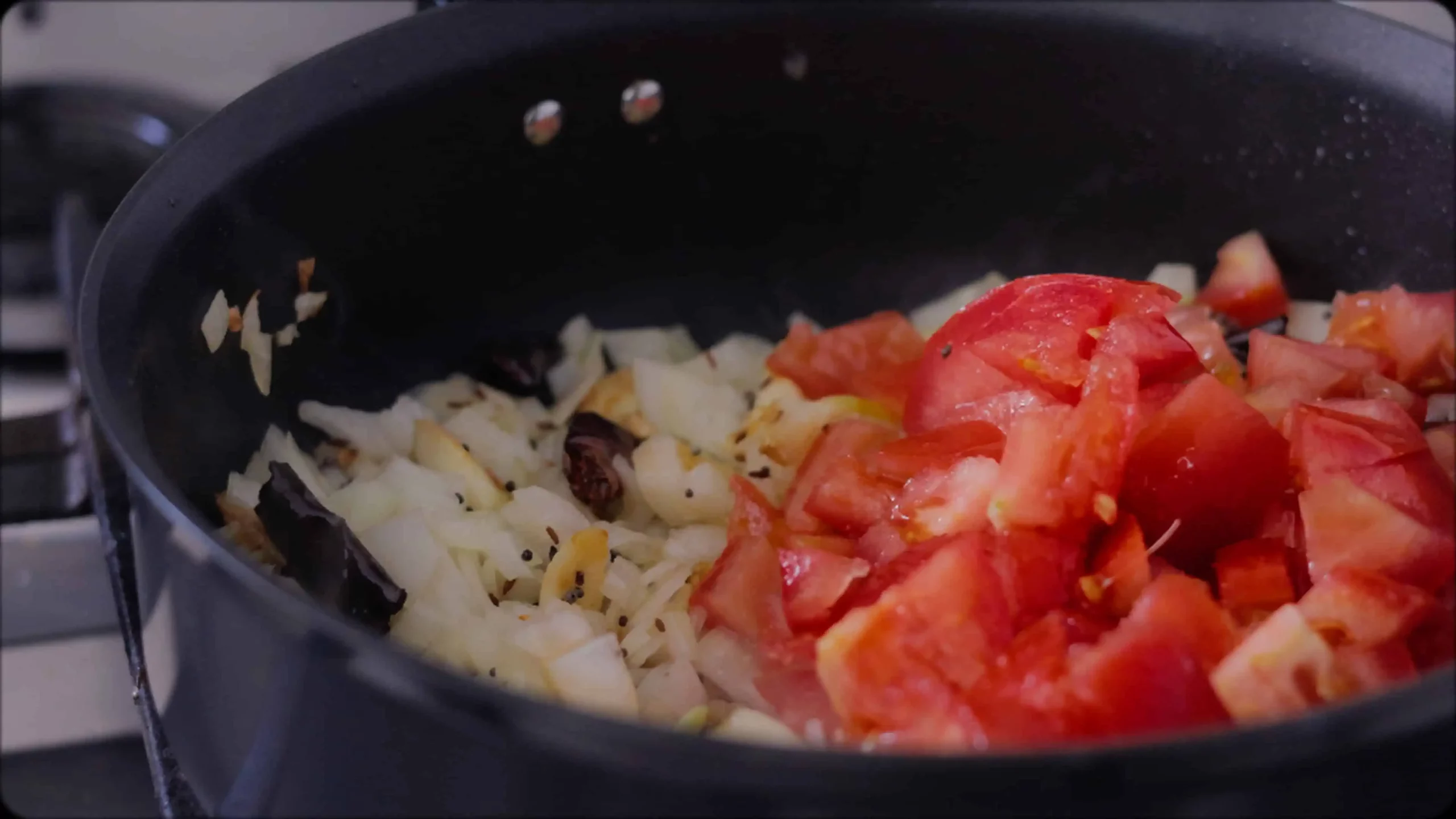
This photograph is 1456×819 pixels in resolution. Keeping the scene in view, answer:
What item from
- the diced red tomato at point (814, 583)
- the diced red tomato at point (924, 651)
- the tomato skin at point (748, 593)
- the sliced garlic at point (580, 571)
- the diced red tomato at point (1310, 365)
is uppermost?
the diced red tomato at point (1310, 365)

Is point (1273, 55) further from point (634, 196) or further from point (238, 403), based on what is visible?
point (238, 403)

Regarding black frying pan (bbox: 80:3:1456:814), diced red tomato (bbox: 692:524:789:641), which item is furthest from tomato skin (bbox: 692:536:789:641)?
black frying pan (bbox: 80:3:1456:814)

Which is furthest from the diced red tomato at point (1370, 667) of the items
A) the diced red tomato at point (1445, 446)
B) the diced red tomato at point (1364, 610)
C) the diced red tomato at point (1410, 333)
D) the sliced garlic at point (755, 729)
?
the diced red tomato at point (1410, 333)

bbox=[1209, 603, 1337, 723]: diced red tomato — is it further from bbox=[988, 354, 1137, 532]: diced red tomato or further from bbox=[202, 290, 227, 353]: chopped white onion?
bbox=[202, 290, 227, 353]: chopped white onion

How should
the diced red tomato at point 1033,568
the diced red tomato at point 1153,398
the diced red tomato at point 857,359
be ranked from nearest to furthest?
the diced red tomato at point 1033,568 < the diced red tomato at point 1153,398 < the diced red tomato at point 857,359

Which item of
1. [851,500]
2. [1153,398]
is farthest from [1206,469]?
[851,500]

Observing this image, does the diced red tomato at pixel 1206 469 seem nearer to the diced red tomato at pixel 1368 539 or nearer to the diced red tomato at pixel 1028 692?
the diced red tomato at pixel 1368 539
